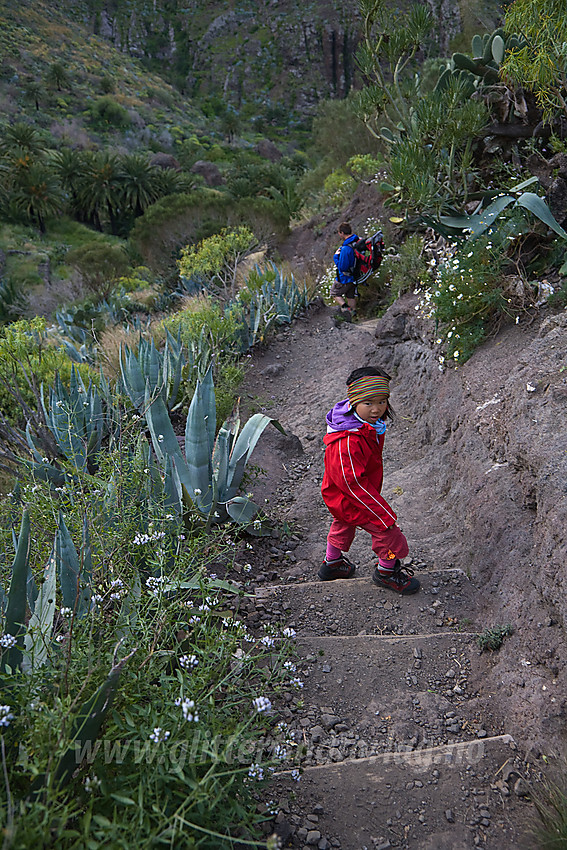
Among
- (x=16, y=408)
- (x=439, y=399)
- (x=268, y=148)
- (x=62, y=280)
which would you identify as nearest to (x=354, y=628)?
(x=439, y=399)

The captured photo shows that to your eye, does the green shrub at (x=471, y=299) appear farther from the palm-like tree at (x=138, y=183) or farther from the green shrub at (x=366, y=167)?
the palm-like tree at (x=138, y=183)

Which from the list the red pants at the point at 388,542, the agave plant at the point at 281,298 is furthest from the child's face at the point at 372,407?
the agave plant at the point at 281,298

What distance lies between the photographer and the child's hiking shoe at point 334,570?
309cm

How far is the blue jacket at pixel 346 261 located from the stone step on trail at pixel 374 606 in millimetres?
5740

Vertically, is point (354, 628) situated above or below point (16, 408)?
above

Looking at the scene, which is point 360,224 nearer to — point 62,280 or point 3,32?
point 62,280

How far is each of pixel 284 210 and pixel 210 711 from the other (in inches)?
728

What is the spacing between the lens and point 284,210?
18.1 m

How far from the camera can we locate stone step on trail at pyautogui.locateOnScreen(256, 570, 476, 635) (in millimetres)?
2621

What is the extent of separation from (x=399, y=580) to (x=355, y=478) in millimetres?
597

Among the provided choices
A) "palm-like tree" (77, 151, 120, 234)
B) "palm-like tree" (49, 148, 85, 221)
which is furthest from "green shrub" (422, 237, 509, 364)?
"palm-like tree" (49, 148, 85, 221)

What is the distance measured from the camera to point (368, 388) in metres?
2.76

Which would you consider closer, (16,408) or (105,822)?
(105,822)

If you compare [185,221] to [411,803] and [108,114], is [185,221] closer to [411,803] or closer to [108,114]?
[411,803]
